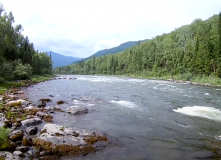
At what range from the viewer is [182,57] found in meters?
90.8

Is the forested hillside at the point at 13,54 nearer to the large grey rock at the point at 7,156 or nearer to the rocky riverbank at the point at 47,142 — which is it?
the rocky riverbank at the point at 47,142

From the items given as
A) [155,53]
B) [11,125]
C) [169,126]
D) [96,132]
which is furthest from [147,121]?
[155,53]

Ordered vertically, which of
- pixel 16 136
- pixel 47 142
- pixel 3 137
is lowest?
pixel 47 142

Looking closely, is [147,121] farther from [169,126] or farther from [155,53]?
[155,53]

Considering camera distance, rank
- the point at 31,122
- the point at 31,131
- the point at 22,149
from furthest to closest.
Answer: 1. the point at 31,122
2. the point at 31,131
3. the point at 22,149

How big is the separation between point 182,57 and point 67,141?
88.6m

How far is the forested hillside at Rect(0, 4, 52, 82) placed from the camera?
38.4 m

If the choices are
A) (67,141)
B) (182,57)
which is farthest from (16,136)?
(182,57)

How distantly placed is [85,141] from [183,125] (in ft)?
27.3

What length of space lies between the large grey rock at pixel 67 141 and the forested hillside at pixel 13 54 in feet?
95.4

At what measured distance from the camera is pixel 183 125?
15.5m

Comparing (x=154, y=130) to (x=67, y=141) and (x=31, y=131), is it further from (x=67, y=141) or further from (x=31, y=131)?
(x=31, y=131)

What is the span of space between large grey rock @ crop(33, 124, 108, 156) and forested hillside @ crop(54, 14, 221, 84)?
60.6 metres

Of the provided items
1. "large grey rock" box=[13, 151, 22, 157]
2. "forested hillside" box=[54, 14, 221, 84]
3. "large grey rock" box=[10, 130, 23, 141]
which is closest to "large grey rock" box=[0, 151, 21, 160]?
"large grey rock" box=[13, 151, 22, 157]
